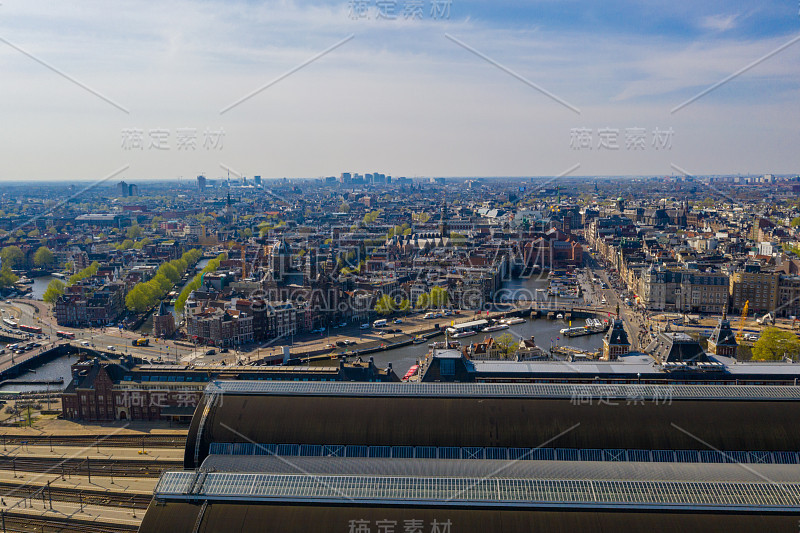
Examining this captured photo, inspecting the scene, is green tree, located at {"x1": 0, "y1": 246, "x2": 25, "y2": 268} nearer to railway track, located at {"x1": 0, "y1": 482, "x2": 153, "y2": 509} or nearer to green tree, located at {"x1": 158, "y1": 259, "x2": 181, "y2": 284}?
green tree, located at {"x1": 158, "y1": 259, "x2": 181, "y2": 284}

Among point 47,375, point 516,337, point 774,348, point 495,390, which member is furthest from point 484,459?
point 47,375

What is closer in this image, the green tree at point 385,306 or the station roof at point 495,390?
the station roof at point 495,390

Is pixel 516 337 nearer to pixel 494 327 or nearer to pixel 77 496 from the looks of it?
pixel 494 327

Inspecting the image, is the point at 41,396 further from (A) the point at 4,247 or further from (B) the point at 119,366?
(A) the point at 4,247

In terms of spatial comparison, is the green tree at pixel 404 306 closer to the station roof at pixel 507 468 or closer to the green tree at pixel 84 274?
the green tree at pixel 84 274

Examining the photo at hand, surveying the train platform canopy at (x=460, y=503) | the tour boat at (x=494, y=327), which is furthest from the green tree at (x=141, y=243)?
the train platform canopy at (x=460, y=503)

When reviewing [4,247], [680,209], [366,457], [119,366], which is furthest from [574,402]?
[680,209]
